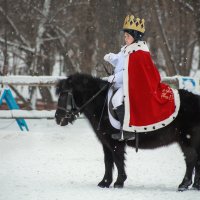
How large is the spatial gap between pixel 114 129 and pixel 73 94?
2.44 feet

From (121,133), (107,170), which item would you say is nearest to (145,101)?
(121,133)

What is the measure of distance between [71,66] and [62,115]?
41.1 ft

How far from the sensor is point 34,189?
6.86 m

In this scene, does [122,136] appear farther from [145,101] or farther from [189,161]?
[189,161]

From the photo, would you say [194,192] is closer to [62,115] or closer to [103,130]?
[103,130]

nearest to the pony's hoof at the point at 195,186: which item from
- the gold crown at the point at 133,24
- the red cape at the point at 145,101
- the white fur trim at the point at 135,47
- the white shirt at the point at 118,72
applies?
the red cape at the point at 145,101

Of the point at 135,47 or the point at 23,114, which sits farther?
the point at 23,114

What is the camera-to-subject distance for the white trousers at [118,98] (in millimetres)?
6918

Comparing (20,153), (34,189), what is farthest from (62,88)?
(20,153)

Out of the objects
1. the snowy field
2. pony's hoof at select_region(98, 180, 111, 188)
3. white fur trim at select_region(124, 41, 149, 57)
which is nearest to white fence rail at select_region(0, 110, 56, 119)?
the snowy field

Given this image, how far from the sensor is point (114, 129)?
705 cm

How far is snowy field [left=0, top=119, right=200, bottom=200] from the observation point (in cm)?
662

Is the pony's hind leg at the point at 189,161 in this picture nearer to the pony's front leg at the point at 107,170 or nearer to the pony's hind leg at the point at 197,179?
the pony's hind leg at the point at 197,179

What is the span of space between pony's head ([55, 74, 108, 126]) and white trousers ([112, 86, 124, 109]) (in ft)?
1.07
